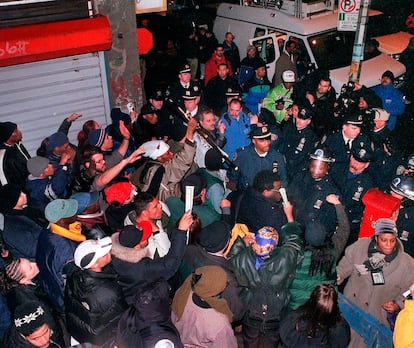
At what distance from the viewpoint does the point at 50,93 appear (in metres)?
8.84

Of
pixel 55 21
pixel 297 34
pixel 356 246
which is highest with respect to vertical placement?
pixel 55 21

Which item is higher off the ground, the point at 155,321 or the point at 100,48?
the point at 100,48

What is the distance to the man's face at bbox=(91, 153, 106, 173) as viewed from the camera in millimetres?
6105

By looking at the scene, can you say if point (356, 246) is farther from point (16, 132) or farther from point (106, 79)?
point (106, 79)

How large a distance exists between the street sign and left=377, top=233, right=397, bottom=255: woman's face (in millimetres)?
5432

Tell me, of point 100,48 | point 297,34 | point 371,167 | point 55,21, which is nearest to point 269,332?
point 371,167

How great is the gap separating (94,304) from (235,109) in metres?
4.44

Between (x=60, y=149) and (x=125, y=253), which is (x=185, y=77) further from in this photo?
(x=125, y=253)

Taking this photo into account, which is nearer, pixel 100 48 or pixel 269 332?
pixel 269 332

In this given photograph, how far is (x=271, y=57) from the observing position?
11.4 metres

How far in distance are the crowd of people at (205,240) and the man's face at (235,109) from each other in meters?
0.02

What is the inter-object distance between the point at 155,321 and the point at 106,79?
6.65 metres

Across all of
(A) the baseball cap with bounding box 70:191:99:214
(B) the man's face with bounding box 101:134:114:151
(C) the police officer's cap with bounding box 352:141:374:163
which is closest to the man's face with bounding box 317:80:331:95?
(C) the police officer's cap with bounding box 352:141:374:163

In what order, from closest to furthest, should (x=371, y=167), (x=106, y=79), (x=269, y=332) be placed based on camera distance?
(x=269, y=332) → (x=371, y=167) → (x=106, y=79)
